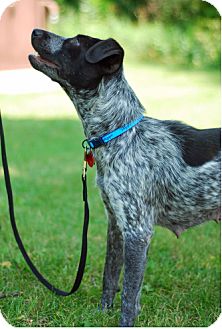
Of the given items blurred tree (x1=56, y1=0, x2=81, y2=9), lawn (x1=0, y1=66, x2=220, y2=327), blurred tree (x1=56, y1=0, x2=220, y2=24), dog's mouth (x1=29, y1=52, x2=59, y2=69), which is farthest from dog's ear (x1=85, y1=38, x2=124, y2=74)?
blurred tree (x1=56, y1=0, x2=81, y2=9)

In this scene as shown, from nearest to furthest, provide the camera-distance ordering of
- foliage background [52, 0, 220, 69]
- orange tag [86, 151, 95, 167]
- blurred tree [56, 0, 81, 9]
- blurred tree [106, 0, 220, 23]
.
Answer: orange tag [86, 151, 95, 167]
foliage background [52, 0, 220, 69]
blurred tree [106, 0, 220, 23]
blurred tree [56, 0, 81, 9]

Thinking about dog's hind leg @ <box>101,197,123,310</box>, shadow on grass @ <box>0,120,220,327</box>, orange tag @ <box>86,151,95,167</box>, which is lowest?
shadow on grass @ <box>0,120,220,327</box>

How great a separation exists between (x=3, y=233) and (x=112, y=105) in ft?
8.06

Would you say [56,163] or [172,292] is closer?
[172,292]

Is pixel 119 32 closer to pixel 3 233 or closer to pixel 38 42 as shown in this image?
pixel 3 233

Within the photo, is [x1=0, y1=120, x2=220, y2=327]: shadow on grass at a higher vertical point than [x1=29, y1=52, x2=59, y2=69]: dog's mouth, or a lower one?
lower

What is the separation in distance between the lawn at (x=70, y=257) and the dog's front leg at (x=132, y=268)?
23 centimetres

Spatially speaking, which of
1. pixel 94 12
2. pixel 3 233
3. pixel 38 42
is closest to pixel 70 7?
pixel 94 12

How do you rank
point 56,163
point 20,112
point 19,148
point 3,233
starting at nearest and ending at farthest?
point 3,233 → point 56,163 → point 19,148 → point 20,112

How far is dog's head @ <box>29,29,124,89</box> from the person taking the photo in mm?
3688

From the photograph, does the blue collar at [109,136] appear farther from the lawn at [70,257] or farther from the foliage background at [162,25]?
the foliage background at [162,25]

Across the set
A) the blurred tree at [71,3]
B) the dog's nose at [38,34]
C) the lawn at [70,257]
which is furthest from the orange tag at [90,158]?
the blurred tree at [71,3]

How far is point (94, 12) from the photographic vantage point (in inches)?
902

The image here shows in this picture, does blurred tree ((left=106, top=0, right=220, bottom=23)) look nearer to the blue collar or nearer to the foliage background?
the foliage background
